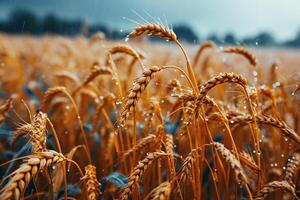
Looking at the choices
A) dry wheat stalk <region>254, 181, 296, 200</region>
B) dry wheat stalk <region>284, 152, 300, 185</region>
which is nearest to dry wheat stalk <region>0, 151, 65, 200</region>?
dry wheat stalk <region>254, 181, 296, 200</region>

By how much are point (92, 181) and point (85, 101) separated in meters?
1.74

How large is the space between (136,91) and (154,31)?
0.31 meters

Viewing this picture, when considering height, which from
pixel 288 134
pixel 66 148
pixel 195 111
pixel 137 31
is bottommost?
pixel 66 148

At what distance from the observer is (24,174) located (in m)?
1.23

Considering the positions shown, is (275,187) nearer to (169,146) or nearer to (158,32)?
(169,146)

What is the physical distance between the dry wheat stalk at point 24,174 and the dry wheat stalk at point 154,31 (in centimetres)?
60

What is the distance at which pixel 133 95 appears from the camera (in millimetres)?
1481

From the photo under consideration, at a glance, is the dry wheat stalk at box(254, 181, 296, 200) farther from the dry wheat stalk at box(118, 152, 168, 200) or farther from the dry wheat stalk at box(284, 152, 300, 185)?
the dry wheat stalk at box(118, 152, 168, 200)

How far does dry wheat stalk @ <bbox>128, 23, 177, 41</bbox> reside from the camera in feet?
5.38

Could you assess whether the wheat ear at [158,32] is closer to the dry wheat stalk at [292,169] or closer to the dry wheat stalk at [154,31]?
the dry wheat stalk at [154,31]

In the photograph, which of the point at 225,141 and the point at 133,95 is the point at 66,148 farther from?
the point at 133,95

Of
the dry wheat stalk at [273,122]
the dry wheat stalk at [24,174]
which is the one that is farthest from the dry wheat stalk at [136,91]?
the dry wheat stalk at [273,122]

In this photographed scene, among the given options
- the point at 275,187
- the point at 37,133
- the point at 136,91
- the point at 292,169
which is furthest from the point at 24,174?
the point at 292,169

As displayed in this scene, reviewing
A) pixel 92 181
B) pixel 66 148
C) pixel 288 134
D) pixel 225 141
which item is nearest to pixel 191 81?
pixel 288 134
